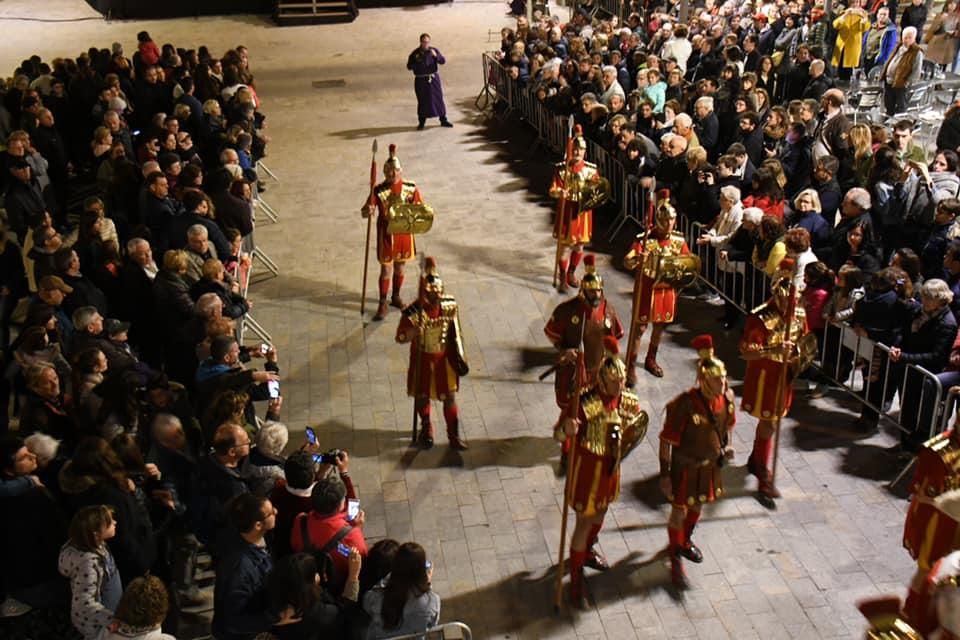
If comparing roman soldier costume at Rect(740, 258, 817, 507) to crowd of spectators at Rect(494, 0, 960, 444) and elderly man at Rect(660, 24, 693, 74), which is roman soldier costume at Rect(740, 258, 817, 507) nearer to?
crowd of spectators at Rect(494, 0, 960, 444)

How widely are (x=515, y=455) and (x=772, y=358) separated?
7.83ft

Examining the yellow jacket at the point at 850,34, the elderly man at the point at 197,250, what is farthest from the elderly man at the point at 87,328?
the yellow jacket at the point at 850,34

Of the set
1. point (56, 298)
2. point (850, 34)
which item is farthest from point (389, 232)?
point (850, 34)

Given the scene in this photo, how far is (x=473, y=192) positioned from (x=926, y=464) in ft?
32.6

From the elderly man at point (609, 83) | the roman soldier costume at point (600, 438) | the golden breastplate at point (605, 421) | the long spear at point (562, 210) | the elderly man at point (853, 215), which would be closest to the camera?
the roman soldier costume at point (600, 438)

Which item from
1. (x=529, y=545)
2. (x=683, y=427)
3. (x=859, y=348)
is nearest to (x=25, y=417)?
(x=529, y=545)

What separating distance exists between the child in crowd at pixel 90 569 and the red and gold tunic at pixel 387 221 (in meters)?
5.53

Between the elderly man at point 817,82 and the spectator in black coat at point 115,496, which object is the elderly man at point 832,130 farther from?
the spectator in black coat at point 115,496

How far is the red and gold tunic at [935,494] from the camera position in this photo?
6363mm

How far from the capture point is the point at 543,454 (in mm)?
8938

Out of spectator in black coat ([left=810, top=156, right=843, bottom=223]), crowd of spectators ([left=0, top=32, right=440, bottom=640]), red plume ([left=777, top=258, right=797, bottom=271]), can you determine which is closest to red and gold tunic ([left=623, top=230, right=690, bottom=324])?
red plume ([left=777, top=258, right=797, bottom=271])

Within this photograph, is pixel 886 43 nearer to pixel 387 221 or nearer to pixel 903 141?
pixel 903 141

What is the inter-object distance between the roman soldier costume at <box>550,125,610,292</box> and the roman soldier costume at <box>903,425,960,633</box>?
5645mm

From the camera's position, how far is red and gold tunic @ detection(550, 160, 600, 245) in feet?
37.5
